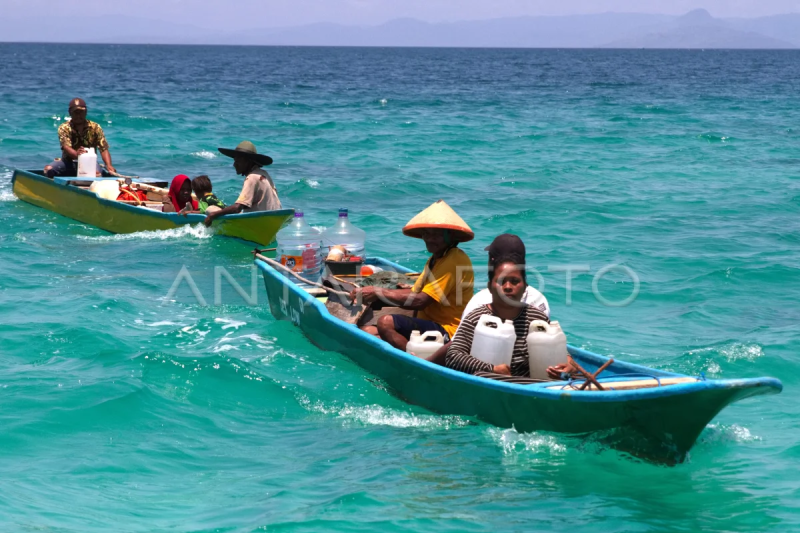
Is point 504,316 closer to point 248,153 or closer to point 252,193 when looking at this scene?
point 248,153

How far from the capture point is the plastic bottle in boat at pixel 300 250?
10.7 meters

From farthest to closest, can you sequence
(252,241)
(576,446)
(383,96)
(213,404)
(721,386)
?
(383,96) → (252,241) → (213,404) → (576,446) → (721,386)

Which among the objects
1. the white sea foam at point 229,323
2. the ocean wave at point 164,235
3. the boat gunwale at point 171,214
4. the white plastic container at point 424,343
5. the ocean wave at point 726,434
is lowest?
the white sea foam at point 229,323

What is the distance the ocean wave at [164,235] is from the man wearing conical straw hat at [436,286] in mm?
6642

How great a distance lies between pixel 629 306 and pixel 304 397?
18.0ft

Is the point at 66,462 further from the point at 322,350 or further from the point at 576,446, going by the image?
the point at 576,446

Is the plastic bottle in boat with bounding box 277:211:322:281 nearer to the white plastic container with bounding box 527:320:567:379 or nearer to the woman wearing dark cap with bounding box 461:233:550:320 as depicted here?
the woman wearing dark cap with bounding box 461:233:550:320

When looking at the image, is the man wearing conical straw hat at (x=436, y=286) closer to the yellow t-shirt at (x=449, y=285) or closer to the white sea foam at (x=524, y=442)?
the yellow t-shirt at (x=449, y=285)

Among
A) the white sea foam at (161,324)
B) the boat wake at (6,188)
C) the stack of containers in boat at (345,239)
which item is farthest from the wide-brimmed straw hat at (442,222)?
the boat wake at (6,188)

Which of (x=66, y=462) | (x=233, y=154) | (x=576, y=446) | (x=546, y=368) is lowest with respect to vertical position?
(x=66, y=462)

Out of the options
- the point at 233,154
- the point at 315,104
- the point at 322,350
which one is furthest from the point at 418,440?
the point at 315,104

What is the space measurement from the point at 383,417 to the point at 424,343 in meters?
0.79

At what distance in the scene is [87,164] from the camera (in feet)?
54.9

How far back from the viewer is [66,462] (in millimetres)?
7191
